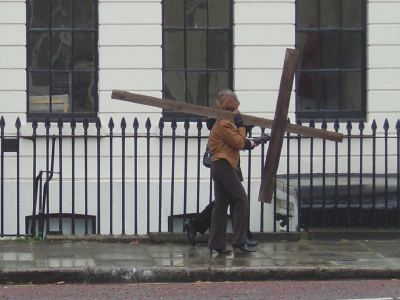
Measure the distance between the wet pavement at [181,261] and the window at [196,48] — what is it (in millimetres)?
3244

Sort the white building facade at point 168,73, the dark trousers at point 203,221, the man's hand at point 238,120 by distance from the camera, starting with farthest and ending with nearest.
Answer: the white building facade at point 168,73
the dark trousers at point 203,221
the man's hand at point 238,120

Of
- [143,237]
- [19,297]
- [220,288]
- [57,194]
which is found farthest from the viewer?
[57,194]

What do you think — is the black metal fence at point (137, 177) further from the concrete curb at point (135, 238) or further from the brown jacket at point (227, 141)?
the brown jacket at point (227, 141)

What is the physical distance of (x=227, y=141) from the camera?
10367mm

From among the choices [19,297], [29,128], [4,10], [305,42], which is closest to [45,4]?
[4,10]

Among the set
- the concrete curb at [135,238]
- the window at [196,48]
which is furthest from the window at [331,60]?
the concrete curb at [135,238]

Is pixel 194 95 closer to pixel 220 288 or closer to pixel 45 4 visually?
pixel 45 4

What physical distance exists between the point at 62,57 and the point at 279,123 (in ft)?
15.2

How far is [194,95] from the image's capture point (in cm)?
1430

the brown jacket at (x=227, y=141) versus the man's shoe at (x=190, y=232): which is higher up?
the brown jacket at (x=227, y=141)

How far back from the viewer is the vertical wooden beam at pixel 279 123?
10695mm

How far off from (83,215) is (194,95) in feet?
8.20

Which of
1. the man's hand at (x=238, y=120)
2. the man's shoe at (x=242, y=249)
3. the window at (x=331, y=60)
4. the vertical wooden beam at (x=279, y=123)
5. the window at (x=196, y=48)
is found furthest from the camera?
the window at (x=331, y=60)

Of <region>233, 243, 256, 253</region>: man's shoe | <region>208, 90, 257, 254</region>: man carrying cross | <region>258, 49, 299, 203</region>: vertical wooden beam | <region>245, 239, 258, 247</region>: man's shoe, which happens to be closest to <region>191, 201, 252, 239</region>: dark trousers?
<region>245, 239, 258, 247</region>: man's shoe
